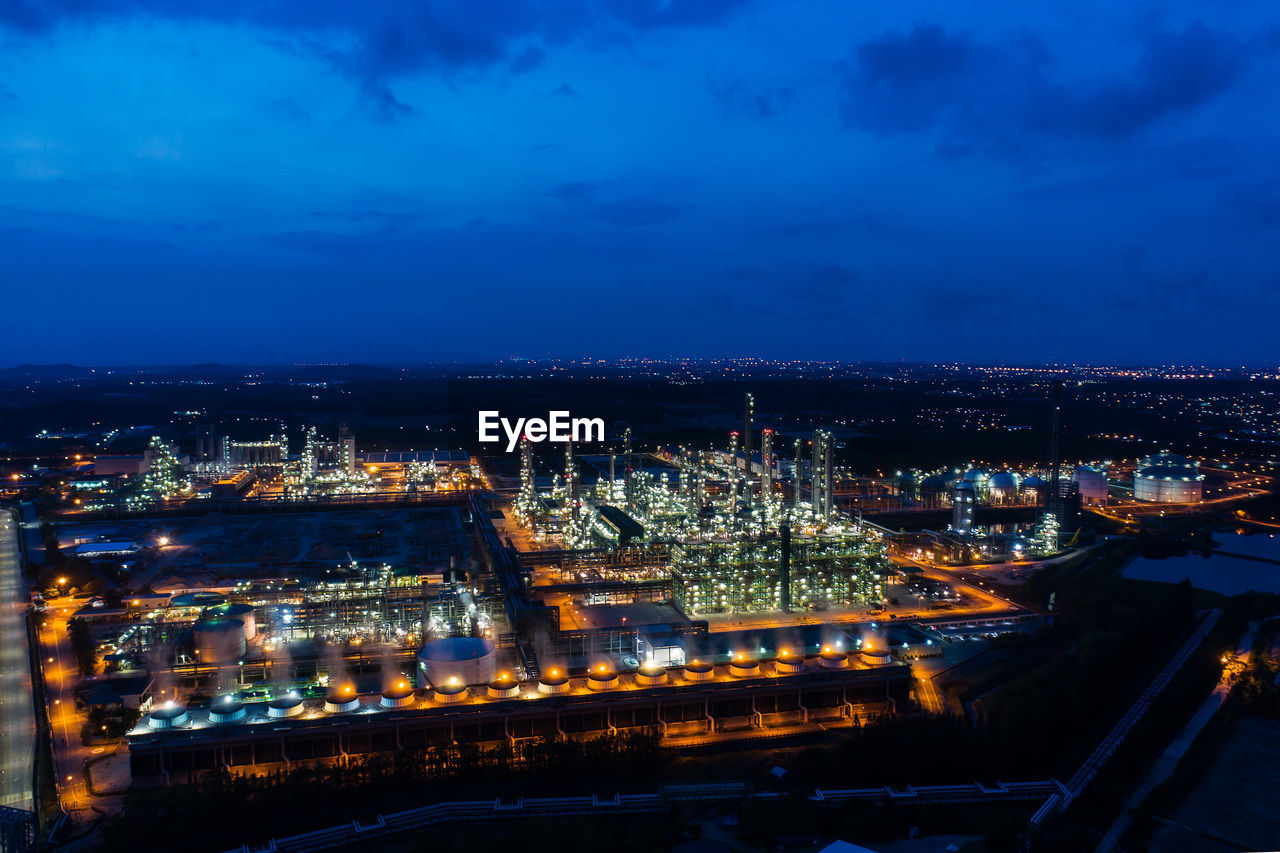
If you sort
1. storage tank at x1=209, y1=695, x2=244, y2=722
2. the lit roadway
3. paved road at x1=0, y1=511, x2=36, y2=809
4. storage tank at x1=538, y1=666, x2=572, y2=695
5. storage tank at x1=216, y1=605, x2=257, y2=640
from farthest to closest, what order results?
storage tank at x1=216, y1=605, x2=257, y2=640 < storage tank at x1=538, y1=666, x2=572, y2=695 < storage tank at x1=209, y1=695, x2=244, y2=722 < the lit roadway < paved road at x1=0, y1=511, x2=36, y2=809

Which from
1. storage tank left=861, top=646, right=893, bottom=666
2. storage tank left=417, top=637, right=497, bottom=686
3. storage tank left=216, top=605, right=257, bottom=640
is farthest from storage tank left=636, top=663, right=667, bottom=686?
storage tank left=216, top=605, right=257, bottom=640

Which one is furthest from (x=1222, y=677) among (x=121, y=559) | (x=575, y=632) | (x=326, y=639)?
(x=121, y=559)

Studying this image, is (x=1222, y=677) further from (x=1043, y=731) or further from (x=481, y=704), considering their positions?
(x=481, y=704)

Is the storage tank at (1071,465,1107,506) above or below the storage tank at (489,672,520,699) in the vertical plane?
above

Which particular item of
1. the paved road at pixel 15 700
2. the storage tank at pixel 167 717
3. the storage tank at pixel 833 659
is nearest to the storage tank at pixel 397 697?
the storage tank at pixel 167 717

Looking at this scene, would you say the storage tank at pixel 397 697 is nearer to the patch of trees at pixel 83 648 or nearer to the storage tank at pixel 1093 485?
the patch of trees at pixel 83 648

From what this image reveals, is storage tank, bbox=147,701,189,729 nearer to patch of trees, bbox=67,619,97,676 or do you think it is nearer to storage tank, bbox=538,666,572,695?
patch of trees, bbox=67,619,97,676
